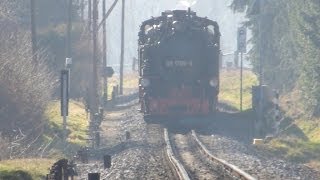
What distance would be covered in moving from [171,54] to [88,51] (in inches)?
794

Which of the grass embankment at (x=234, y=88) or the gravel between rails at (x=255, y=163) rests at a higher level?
the grass embankment at (x=234, y=88)

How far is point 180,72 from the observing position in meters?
29.1

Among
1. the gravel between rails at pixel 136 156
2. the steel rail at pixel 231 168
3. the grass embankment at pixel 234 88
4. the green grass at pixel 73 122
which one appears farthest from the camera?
the grass embankment at pixel 234 88

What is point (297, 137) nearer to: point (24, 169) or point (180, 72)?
point (180, 72)

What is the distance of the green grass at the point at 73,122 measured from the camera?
2896 cm

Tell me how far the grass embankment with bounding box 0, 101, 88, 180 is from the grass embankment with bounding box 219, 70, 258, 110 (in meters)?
9.88

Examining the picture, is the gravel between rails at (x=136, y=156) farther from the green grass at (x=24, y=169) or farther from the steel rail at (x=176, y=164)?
the green grass at (x=24, y=169)

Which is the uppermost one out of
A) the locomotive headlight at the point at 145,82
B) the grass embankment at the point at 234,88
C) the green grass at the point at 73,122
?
the locomotive headlight at the point at 145,82

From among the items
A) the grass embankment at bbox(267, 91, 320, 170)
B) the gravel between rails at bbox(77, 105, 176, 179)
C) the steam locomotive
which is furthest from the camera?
the steam locomotive

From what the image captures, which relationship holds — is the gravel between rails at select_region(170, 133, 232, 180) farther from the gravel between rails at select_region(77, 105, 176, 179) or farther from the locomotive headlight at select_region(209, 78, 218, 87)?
the locomotive headlight at select_region(209, 78, 218, 87)

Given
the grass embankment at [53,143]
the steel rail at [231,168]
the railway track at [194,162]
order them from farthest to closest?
the railway track at [194,162] < the steel rail at [231,168] < the grass embankment at [53,143]

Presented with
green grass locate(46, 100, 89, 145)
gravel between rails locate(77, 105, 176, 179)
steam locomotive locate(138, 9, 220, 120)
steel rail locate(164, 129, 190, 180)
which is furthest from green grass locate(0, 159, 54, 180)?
steam locomotive locate(138, 9, 220, 120)

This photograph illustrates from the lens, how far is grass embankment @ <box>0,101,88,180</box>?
14758mm

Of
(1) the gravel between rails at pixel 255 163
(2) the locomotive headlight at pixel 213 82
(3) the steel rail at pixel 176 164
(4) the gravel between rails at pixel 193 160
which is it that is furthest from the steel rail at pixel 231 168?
(2) the locomotive headlight at pixel 213 82
